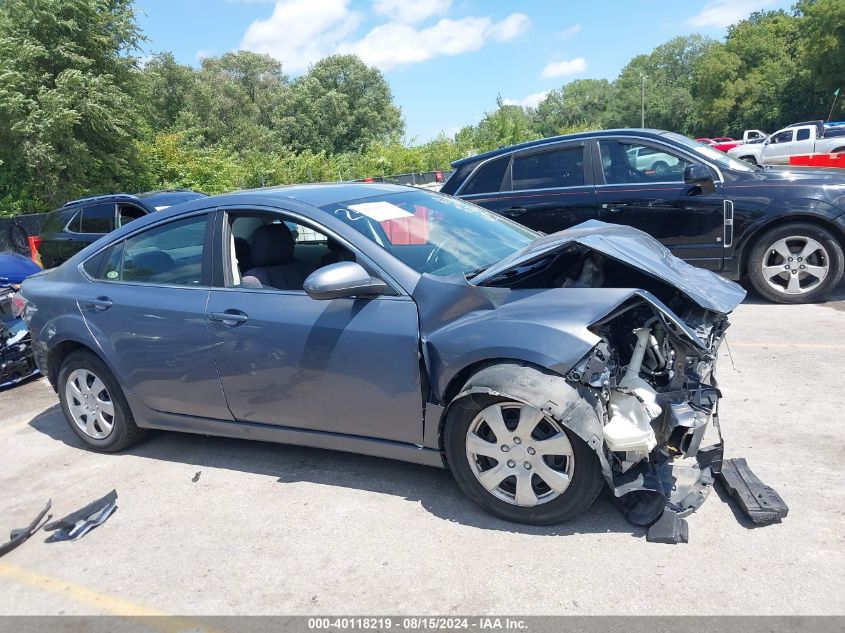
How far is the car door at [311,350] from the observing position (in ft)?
11.1

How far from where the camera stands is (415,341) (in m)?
3.30

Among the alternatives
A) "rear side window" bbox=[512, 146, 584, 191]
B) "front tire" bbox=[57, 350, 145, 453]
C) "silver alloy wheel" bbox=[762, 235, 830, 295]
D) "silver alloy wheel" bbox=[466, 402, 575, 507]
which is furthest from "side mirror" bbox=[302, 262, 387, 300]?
"silver alloy wheel" bbox=[762, 235, 830, 295]

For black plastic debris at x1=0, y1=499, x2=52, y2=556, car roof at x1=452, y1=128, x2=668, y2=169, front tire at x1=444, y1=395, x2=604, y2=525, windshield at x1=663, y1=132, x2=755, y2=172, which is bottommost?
black plastic debris at x1=0, y1=499, x2=52, y2=556

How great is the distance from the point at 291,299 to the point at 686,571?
2339 millimetres

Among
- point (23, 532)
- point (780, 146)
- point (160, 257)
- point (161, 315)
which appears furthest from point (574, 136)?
point (780, 146)

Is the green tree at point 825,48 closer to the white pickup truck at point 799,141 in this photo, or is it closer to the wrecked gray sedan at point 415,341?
the white pickup truck at point 799,141

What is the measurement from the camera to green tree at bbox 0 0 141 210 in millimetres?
18281

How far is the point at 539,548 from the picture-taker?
3023 millimetres

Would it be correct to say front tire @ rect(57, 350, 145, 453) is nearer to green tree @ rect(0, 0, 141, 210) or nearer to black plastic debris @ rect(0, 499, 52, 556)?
black plastic debris @ rect(0, 499, 52, 556)

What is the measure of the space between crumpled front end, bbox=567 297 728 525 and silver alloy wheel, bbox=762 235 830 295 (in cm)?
402

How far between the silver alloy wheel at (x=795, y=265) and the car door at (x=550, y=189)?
1.80 meters

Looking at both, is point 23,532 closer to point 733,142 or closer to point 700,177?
point 700,177

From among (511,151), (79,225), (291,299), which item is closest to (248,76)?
(79,225)

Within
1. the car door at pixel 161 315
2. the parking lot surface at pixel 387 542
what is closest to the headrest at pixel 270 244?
the car door at pixel 161 315
